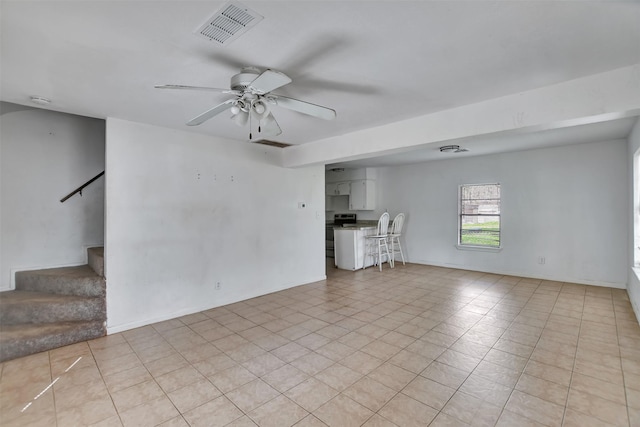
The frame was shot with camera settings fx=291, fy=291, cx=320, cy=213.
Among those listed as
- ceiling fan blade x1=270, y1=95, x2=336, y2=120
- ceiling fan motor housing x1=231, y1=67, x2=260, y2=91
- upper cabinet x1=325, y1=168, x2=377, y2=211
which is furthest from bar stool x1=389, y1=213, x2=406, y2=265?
ceiling fan motor housing x1=231, y1=67, x2=260, y2=91

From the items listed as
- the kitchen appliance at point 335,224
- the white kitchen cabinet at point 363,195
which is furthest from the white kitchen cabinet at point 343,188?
the kitchen appliance at point 335,224

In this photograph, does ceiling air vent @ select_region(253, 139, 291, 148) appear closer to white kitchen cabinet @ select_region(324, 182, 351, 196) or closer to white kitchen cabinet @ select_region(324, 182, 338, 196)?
white kitchen cabinet @ select_region(324, 182, 351, 196)

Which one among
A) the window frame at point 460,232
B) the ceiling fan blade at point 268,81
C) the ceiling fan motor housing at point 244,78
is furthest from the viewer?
the window frame at point 460,232

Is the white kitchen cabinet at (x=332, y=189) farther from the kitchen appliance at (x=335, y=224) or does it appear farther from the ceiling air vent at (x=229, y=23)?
the ceiling air vent at (x=229, y=23)

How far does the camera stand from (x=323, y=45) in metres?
1.79

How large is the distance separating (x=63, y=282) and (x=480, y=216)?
267 inches

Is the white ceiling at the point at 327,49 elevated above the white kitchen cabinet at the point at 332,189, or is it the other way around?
the white ceiling at the point at 327,49

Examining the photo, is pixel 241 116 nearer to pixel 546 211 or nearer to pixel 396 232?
pixel 396 232

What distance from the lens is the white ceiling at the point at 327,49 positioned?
1480mm

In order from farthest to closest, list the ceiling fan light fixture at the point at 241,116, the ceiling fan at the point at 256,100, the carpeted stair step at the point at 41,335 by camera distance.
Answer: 1. the carpeted stair step at the point at 41,335
2. the ceiling fan light fixture at the point at 241,116
3. the ceiling fan at the point at 256,100

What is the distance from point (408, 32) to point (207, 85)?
1.57 metres

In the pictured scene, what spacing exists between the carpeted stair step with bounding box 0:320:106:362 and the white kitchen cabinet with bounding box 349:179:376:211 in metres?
5.61

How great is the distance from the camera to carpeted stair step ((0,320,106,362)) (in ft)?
8.59

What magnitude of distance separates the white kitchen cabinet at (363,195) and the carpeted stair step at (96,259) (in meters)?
5.31
